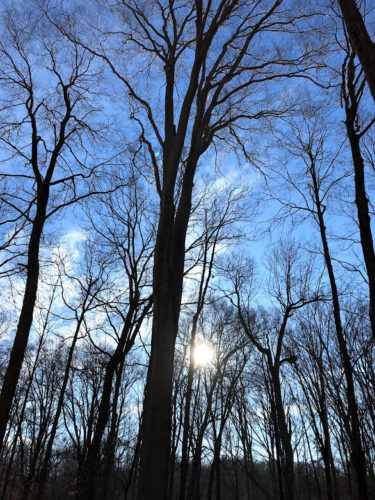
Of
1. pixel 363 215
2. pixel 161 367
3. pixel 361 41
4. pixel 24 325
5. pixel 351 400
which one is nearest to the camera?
pixel 161 367

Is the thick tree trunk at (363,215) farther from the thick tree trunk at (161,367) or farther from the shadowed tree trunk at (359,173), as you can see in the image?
the thick tree trunk at (161,367)

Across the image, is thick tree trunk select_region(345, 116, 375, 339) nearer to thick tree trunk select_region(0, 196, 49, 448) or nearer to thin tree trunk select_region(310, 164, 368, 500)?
thin tree trunk select_region(310, 164, 368, 500)

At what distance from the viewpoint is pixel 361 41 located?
369cm

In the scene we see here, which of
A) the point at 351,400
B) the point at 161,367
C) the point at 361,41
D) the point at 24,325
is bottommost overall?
the point at 161,367

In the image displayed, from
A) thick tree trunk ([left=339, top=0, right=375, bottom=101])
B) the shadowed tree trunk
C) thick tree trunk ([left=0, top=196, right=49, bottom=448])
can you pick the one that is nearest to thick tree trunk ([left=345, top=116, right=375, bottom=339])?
the shadowed tree trunk

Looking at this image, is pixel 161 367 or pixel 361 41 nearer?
pixel 161 367

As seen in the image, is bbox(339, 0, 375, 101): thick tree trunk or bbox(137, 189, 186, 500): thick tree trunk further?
bbox(339, 0, 375, 101): thick tree trunk

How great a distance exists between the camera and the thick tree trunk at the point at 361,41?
3.44m

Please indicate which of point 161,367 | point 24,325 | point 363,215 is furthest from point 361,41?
point 24,325

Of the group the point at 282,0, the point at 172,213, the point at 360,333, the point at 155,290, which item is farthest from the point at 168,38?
the point at 360,333

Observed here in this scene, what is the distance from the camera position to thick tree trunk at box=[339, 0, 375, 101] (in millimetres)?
3435

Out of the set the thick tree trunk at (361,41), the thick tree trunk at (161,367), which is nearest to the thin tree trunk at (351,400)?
the thick tree trunk at (161,367)

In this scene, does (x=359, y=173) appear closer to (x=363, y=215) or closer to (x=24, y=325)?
(x=363, y=215)

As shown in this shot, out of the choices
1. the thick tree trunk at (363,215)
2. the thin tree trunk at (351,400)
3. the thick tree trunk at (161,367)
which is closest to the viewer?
the thick tree trunk at (161,367)
